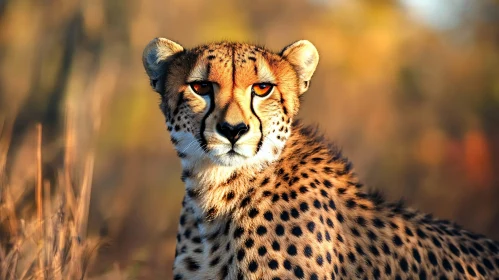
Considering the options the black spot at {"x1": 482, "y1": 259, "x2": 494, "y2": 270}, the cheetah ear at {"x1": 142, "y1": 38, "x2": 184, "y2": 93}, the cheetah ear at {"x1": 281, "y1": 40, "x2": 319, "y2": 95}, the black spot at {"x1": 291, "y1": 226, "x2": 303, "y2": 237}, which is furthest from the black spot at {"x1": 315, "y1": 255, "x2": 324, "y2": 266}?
the cheetah ear at {"x1": 142, "y1": 38, "x2": 184, "y2": 93}

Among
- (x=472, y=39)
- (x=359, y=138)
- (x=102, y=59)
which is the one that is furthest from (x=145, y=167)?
(x=472, y=39)

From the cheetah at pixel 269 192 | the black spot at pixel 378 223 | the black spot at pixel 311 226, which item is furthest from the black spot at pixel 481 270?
the black spot at pixel 311 226

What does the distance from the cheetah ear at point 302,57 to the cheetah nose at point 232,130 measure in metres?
0.64

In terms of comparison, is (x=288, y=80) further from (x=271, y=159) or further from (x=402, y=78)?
(x=402, y=78)

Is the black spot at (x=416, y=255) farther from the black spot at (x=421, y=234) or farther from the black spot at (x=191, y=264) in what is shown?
the black spot at (x=191, y=264)

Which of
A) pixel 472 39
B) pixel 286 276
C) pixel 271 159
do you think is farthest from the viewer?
pixel 472 39

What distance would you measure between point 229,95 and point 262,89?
19 cm

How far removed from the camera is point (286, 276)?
3771mm

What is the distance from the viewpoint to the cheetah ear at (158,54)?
4.26m

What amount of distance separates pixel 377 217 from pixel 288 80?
0.74 meters

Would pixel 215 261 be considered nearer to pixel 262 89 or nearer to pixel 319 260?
pixel 319 260

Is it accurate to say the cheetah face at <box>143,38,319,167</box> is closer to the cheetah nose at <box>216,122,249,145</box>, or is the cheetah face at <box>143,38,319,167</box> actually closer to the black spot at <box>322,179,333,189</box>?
the cheetah nose at <box>216,122,249,145</box>

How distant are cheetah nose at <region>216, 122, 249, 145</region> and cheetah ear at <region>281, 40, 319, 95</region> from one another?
2.10ft

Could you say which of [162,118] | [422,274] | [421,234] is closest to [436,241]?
[421,234]
